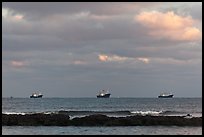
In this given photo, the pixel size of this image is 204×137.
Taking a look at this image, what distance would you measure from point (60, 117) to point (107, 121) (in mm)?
5063

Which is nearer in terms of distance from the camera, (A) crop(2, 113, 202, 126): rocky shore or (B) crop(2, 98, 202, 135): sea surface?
(B) crop(2, 98, 202, 135): sea surface

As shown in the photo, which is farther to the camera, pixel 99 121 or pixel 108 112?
pixel 108 112

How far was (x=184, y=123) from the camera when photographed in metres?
38.2

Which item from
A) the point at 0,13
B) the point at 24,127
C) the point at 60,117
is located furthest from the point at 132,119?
the point at 0,13

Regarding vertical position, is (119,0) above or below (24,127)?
above

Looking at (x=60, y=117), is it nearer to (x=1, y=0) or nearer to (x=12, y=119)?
(x=12, y=119)

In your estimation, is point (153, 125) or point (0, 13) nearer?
point (0, 13)

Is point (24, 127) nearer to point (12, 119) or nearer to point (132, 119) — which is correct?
point (12, 119)

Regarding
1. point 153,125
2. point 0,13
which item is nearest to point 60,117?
point 153,125

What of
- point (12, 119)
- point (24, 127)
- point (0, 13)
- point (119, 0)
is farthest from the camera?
point (12, 119)

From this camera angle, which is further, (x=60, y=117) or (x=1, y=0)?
(x=60, y=117)

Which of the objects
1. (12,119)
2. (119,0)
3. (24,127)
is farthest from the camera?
(12,119)

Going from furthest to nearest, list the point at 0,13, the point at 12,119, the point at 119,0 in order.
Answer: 1. the point at 12,119
2. the point at 0,13
3. the point at 119,0

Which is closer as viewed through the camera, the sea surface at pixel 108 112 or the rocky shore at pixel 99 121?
the sea surface at pixel 108 112
